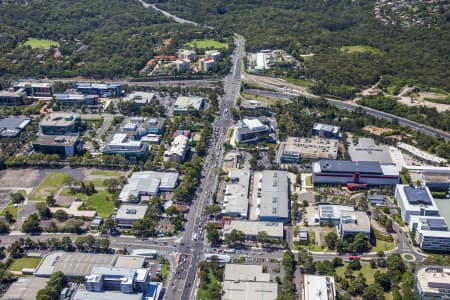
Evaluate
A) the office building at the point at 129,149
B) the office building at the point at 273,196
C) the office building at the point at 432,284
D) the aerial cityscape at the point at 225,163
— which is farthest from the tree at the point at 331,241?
the office building at the point at 129,149

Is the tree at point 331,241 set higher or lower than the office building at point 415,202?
lower

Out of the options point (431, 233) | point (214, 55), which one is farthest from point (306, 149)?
point (214, 55)

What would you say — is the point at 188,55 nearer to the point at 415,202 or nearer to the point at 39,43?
the point at 39,43

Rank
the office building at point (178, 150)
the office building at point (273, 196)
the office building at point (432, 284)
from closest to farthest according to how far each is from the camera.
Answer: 1. the office building at point (432, 284)
2. the office building at point (273, 196)
3. the office building at point (178, 150)

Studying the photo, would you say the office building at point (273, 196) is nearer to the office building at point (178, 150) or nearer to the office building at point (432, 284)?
the office building at point (178, 150)

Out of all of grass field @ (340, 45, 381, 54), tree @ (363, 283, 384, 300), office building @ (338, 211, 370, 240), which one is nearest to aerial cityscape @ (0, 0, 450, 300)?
tree @ (363, 283, 384, 300)

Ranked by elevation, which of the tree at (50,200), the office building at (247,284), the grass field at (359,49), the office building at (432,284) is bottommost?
the tree at (50,200)

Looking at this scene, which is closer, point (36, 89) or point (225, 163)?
point (225, 163)
